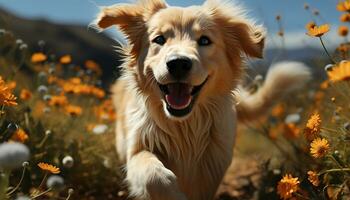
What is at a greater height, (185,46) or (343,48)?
(185,46)

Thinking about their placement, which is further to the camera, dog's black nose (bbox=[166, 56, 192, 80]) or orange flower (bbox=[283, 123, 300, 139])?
orange flower (bbox=[283, 123, 300, 139])

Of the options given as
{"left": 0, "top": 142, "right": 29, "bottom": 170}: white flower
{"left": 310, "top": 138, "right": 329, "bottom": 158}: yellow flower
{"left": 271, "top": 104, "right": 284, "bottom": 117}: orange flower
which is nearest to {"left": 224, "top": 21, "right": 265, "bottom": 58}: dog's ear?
{"left": 310, "top": 138, "right": 329, "bottom": 158}: yellow flower

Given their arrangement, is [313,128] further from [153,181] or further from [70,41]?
[70,41]

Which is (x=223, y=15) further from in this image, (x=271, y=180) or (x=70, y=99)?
(x=70, y=99)

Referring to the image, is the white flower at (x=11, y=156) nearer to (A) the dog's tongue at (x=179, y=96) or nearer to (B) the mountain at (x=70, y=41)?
(A) the dog's tongue at (x=179, y=96)

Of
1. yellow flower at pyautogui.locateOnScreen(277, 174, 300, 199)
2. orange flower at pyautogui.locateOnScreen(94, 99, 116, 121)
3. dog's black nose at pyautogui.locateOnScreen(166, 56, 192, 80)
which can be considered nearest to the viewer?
yellow flower at pyautogui.locateOnScreen(277, 174, 300, 199)

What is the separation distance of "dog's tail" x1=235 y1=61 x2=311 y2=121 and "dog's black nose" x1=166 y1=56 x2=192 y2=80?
180 centimetres

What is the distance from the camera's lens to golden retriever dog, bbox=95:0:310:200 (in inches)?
140

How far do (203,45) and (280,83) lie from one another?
1.78 meters

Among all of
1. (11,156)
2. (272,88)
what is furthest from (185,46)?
(272,88)

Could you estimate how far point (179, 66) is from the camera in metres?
3.34

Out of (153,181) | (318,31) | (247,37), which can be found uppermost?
(318,31)

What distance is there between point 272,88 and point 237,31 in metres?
1.37

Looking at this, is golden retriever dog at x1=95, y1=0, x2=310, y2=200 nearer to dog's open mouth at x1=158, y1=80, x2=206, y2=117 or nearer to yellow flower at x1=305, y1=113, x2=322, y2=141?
dog's open mouth at x1=158, y1=80, x2=206, y2=117
